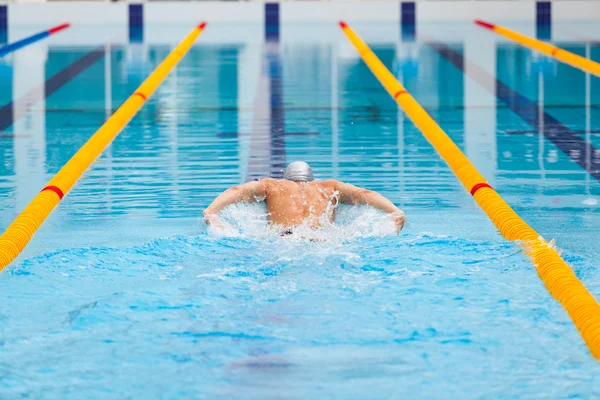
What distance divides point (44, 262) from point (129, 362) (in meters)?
1.42

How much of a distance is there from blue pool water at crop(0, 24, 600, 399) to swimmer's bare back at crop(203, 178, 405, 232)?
0.25 ft

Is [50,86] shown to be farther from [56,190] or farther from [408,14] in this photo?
[408,14]

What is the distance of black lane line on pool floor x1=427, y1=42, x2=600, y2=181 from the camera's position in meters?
7.83

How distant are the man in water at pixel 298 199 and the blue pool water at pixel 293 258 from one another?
80 millimetres

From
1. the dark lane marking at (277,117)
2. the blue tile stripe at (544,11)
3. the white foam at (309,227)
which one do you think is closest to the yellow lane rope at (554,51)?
the blue tile stripe at (544,11)

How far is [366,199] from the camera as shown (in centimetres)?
579

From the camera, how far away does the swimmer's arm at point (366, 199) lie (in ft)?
18.6

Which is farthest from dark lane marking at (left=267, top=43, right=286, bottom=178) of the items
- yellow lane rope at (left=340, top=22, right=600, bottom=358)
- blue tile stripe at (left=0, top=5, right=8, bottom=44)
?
blue tile stripe at (left=0, top=5, right=8, bottom=44)

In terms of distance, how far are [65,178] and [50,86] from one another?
554 centimetres

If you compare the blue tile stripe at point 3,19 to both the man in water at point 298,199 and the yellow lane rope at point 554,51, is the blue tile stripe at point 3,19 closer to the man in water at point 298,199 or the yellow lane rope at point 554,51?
the yellow lane rope at point 554,51

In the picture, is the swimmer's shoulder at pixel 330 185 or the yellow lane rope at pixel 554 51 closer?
the swimmer's shoulder at pixel 330 185

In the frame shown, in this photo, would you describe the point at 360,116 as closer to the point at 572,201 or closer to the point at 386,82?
the point at 386,82

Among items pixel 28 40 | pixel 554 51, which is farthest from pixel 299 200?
pixel 28 40

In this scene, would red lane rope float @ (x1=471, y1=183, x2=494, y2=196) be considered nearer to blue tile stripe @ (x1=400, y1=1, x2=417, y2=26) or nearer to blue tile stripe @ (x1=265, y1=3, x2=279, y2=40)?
blue tile stripe @ (x1=265, y1=3, x2=279, y2=40)
